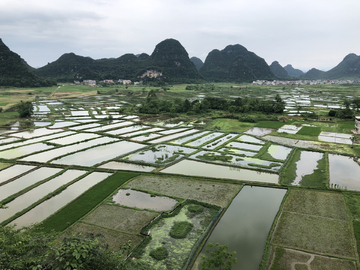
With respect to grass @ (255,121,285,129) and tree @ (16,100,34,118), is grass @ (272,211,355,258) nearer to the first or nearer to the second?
grass @ (255,121,285,129)

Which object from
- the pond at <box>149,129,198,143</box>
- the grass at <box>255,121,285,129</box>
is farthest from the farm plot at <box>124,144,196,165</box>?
the grass at <box>255,121,285,129</box>

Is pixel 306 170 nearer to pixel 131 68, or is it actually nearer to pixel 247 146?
pixel 247 146

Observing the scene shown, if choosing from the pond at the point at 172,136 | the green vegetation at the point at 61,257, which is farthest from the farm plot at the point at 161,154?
the green vegetation at the point at 61,257

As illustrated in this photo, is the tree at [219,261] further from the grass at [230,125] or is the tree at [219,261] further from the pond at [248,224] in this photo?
the grass at [230,125]

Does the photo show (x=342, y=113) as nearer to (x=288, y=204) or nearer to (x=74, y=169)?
(x=288, y=204)

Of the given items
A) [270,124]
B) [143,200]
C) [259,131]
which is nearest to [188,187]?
[143,200]

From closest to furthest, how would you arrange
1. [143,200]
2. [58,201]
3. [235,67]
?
1. [58,201]
2. [143,200]
3. [235,67]
